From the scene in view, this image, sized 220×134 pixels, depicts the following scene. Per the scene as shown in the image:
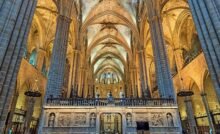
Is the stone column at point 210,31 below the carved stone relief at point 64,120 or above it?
above

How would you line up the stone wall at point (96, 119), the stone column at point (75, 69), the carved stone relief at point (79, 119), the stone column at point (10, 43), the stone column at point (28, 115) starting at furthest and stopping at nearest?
1. the stone column at point (75, 69)
2. the stone column at point (28, 115)
3. the carved stone relief at point (79, 119)
4. the stone wall at point (96, 119)
5. the stone column at point (10, 43)

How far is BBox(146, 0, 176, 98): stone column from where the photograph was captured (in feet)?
41.6

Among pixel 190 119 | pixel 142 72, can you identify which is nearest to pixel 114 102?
pixel 190 119

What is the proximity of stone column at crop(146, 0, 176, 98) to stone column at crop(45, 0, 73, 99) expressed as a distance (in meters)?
7.27

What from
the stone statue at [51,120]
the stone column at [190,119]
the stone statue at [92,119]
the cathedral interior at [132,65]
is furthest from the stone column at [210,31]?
the stone column at [190,119]

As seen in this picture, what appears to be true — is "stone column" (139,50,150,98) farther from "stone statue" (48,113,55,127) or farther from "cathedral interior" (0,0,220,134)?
"stone statue" (48,113,55,127)

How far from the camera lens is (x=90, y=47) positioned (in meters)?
29.8

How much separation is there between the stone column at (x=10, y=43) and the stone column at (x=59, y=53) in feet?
17.3

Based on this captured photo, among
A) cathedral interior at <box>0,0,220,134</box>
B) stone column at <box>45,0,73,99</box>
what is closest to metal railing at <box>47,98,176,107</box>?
cathedral interior at <box>0,0,220,134</box>

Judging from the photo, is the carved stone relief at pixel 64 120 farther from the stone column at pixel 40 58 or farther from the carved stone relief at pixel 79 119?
the stone column at pixel 40 58

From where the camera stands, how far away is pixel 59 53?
13.2 m

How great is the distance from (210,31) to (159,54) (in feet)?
23.1

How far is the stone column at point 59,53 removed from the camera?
39.5 ft

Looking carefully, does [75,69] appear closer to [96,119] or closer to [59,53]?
[59,53]
